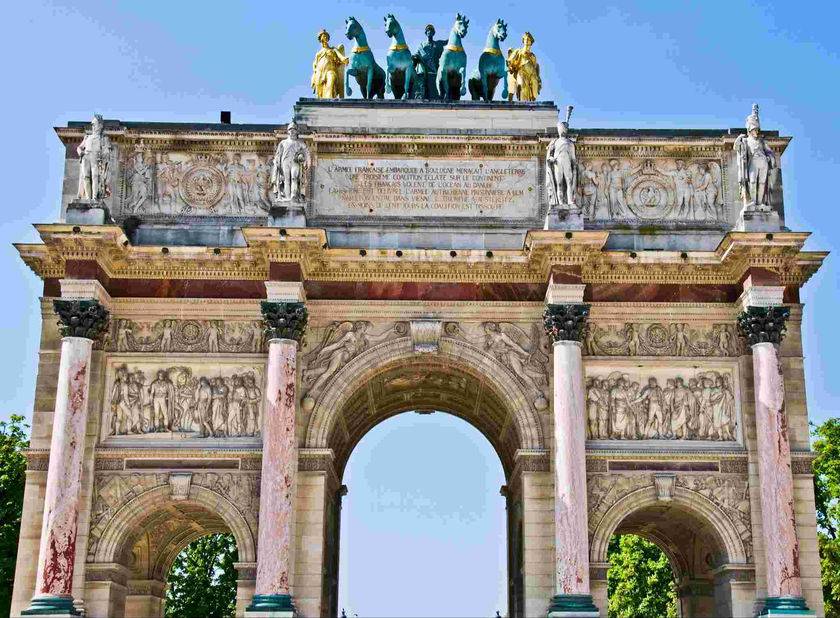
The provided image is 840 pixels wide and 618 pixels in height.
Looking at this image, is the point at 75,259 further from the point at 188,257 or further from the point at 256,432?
the point at 256,432

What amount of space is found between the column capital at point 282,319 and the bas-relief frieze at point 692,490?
6933mm

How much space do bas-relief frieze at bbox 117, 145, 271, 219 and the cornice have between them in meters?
1.66

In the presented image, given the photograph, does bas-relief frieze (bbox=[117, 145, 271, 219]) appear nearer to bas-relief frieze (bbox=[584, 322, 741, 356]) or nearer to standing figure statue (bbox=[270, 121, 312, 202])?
standing figure statue (bbox=[270, 121, 312, 202])

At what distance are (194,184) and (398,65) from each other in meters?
5.86

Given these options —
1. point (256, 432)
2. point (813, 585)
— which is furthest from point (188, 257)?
point (813, 585)

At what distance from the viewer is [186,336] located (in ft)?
93.2

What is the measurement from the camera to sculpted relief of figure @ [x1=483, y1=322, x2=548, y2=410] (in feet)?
92.5

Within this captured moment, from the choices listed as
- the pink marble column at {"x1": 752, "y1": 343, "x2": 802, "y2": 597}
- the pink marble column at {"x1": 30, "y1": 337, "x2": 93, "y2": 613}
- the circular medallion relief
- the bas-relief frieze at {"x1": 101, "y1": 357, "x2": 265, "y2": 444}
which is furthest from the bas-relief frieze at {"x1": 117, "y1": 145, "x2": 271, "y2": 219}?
the pink marble column at {"x1": 752, "y1": 343, "x2": 802, "y2": 597}

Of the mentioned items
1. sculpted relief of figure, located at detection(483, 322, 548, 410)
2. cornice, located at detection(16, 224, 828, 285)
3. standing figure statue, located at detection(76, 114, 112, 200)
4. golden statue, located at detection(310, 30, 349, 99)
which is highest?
golden statue, located at detection(310, 30, 349, 99)

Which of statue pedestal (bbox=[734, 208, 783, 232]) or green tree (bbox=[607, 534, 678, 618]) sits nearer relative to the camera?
statue pedestal (bbox=[734, 208, 783, 232])

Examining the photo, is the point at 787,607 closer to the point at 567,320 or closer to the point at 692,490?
the point at 692,490

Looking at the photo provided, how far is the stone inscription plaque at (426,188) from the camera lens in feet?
96.8

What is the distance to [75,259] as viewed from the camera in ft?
90.6

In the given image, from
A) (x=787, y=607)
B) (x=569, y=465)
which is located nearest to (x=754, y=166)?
(x=569, y=465)
